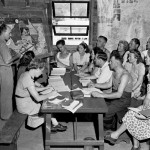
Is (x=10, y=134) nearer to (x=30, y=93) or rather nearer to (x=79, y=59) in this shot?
(x=30, y=93)

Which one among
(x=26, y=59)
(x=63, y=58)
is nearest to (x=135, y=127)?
(x=26, y=59)

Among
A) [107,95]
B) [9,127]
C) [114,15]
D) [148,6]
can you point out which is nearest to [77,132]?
[107,95]

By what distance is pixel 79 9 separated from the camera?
6.99 meters

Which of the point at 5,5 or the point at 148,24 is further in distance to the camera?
the point at 148,24

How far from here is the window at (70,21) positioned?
6945 millimetres

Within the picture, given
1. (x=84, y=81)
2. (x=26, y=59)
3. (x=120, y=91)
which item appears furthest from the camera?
(x=26, y=59)

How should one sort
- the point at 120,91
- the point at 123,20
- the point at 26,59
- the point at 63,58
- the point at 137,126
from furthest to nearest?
the point at 123,20 < the point at 63,58 < the point at 26,59 < the point at 120,91 < the point at 137,126

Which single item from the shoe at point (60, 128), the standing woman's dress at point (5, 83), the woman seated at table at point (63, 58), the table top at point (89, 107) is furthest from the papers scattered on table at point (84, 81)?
the woman seated at table at point (63, 58)

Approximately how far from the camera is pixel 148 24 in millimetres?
7301

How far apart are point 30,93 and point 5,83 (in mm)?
1059

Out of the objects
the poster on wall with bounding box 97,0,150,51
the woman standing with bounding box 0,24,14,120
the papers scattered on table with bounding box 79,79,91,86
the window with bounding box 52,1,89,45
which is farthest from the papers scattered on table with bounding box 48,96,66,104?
the poster on wall with bounding box 97,0,150,51

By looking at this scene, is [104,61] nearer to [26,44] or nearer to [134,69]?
[134,69]

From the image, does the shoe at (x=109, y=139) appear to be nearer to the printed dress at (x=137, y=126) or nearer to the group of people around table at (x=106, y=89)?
the group of people around table at (x=106, y=89)

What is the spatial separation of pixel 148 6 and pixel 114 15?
0.87 metres
